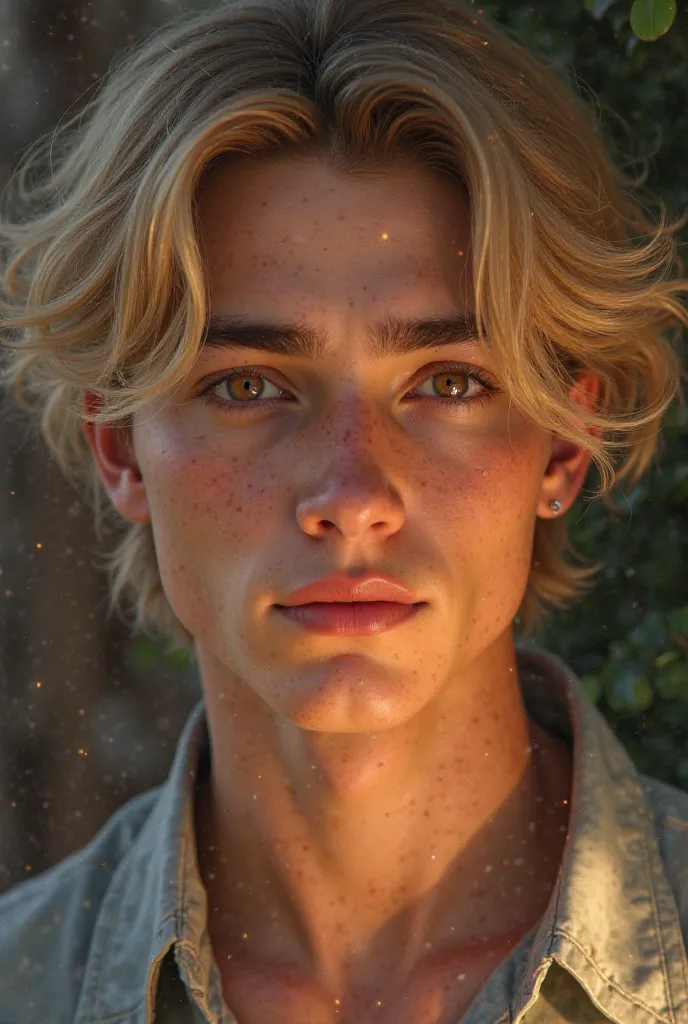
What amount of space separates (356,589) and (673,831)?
0.58m

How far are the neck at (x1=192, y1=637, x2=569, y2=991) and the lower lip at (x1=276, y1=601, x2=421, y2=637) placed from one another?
0.20 m

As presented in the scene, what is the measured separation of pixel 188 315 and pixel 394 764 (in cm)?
62

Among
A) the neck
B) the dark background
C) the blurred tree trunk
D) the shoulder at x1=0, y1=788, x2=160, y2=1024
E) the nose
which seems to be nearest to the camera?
the nose

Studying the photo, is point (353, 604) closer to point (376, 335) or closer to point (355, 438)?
point (355, 438)

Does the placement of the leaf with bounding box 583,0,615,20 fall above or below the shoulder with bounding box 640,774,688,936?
above

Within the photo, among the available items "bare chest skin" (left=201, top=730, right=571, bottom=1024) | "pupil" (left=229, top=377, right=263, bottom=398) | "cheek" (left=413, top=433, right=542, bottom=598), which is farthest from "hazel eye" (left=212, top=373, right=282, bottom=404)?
"bare chest skin" (left=201, top=730, right=571, bottom=1024)

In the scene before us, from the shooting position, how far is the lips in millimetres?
1885

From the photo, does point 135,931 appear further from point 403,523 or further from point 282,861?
point 403,523

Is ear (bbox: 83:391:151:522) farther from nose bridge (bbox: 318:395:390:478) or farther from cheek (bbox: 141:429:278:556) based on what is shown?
nose bridge (bbox: 318:395:390:478)

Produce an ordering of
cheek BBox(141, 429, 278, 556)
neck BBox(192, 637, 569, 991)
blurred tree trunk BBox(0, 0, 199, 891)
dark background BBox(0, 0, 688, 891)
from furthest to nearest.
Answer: blurred tree trunk BBox(0, 0, 199, 891), dark background BBox(0, 0, 688, 891), neck BBox(192, 637, 569, 991), cheek BBox(141, 429, 278, 556)

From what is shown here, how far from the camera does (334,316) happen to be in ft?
6.28

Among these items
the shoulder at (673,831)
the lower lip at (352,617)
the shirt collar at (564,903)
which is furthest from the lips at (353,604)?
the shoulder at (673,831)

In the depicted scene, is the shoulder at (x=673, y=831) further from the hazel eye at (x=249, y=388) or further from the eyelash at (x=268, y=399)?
the hazel eye at (x=249, y=388)

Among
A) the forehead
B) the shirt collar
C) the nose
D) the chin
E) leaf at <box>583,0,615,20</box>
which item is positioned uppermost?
leaf at <box>583,0,615,20</box>
